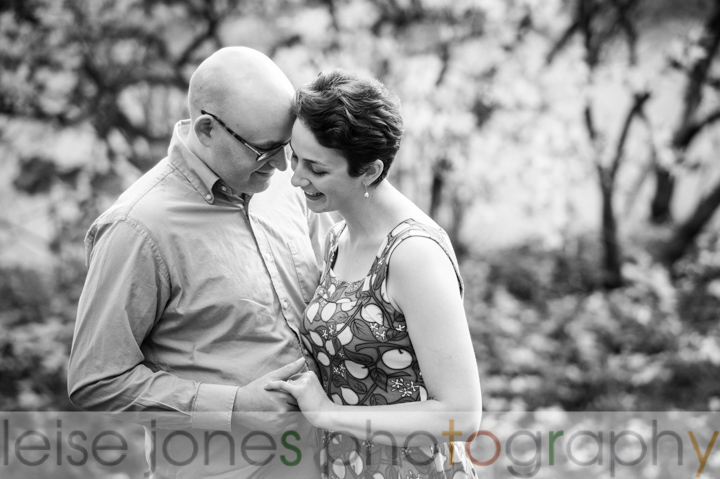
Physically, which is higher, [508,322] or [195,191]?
A: [195,191]

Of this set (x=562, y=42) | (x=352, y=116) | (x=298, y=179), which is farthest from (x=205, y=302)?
(x=562, y=42)

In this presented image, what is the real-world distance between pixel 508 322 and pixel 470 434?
435 cm

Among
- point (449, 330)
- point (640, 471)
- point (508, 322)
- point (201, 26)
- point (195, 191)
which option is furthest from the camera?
point (508, 322)

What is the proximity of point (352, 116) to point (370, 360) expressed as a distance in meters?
0.69

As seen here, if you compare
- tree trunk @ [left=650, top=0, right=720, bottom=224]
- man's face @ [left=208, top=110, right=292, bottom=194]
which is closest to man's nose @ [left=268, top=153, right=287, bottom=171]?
man's face @ [left=208, top=110, right=292, bottom=194]

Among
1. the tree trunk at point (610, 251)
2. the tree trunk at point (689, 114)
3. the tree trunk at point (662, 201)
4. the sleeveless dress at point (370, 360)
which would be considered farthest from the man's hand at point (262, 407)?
the tree trunk at point (662, 201)

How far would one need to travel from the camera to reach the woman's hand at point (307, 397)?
6.37ft

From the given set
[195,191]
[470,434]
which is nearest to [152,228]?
[195,191]

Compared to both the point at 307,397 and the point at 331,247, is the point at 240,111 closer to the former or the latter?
the point at 331,247

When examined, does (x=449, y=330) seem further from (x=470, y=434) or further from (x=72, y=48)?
(x=72, y=48)

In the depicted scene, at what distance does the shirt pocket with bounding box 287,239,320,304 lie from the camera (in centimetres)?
224

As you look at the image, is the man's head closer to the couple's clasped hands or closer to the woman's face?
the woman's face

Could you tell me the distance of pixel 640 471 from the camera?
4.35 m

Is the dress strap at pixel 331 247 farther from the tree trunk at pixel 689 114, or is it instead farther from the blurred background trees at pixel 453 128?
the tree trunk at pixel 689 114
